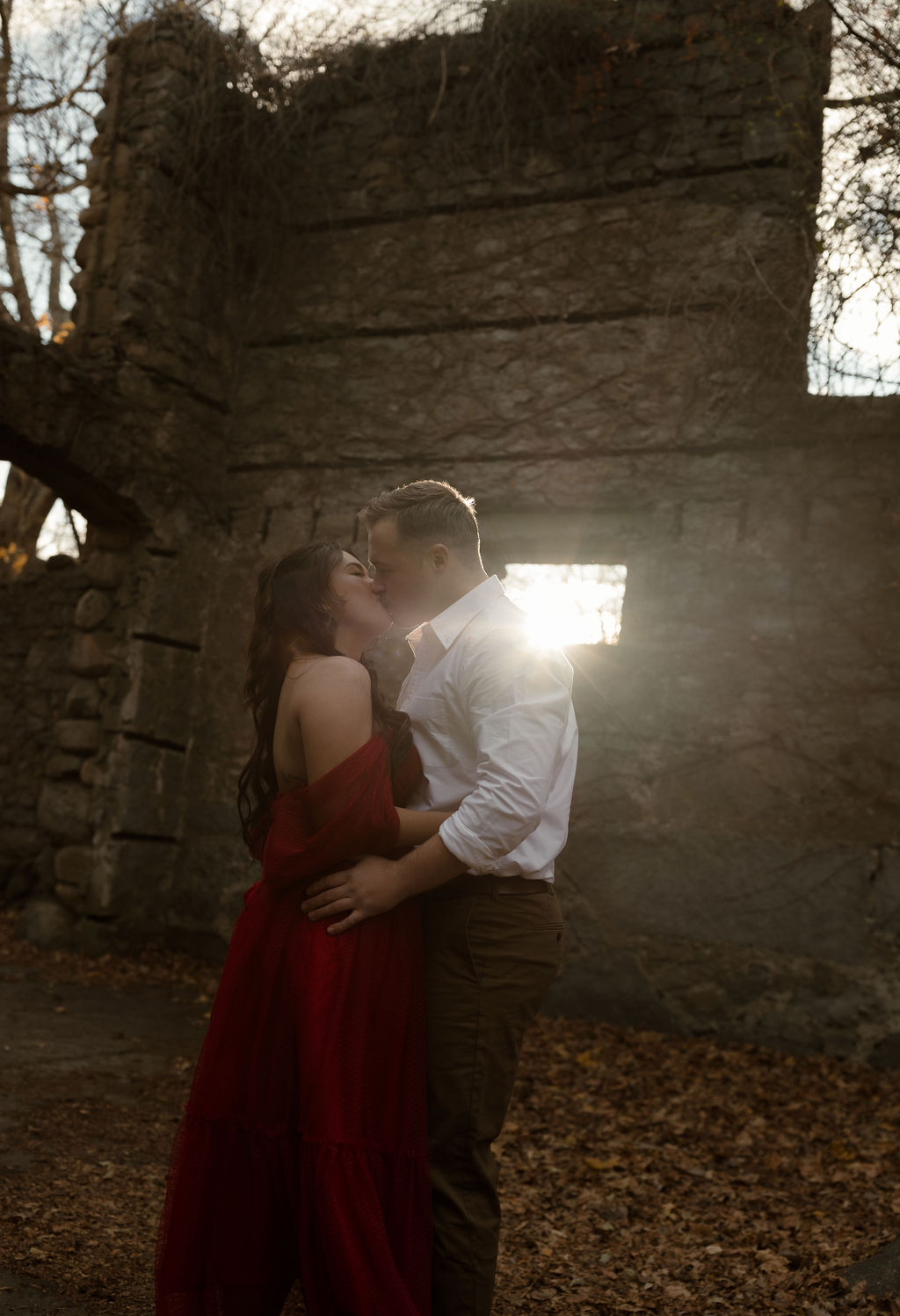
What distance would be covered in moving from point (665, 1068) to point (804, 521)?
2.73m

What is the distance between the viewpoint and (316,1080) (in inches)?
76.0

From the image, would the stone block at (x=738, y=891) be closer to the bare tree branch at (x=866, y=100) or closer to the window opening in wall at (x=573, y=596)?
the window opening in wall at (x=573, y=596)

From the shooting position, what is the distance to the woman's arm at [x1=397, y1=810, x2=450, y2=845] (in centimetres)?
210

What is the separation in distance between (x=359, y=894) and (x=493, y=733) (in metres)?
0.40

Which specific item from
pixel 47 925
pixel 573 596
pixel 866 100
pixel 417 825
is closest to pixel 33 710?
pixel 47 925

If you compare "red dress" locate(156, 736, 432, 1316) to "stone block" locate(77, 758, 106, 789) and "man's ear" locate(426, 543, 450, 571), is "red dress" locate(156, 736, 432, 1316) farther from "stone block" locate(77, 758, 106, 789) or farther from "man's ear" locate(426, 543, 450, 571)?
"stone block" locate(77, 758, 106, 789)

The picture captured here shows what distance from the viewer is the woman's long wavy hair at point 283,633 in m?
2.26

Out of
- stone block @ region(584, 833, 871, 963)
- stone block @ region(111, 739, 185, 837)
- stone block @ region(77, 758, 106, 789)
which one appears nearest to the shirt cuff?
stone block @ region(584, 833, 871, 963)

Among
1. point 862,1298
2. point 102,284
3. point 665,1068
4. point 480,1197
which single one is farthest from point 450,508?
point 102,284

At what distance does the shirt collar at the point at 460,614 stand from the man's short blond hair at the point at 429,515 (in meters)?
0.09

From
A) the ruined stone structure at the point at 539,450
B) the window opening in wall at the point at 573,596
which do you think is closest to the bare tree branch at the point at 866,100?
the ruined stone structure at the point at 539,450

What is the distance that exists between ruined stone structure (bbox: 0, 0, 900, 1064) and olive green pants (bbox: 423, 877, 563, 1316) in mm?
3306

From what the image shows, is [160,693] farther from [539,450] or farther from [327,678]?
[327,678]

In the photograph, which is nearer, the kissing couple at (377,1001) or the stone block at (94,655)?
the kissing couple at (377,1001)
